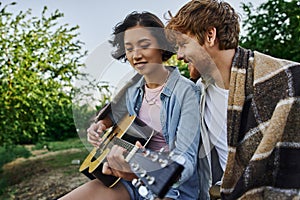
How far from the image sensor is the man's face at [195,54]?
1.61 m

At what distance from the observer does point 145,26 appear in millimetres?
1644

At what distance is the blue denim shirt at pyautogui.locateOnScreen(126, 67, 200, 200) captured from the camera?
5.02 ft

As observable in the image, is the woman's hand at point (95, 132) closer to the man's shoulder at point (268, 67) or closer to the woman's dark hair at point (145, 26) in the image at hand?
the woman's dark hair at point (145, 26)

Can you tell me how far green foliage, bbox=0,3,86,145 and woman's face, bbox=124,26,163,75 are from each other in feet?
9.88

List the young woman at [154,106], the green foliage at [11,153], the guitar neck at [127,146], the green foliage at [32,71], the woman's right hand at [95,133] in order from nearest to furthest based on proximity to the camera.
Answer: the guitar neck at [127,146]
the young woman at [154,106]
the woman's right hand at [95,133]
the green foliage at [32,71]
the green foliage at [11,153]

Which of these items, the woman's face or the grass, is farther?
the grass

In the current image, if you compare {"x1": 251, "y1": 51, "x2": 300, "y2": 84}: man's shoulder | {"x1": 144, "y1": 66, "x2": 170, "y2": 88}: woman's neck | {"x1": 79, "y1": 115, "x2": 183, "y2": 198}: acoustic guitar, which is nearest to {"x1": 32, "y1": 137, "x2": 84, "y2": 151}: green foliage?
{"x1": 79, "y1": 115, "x2": 183, "y2": 198}: acoustic guitar

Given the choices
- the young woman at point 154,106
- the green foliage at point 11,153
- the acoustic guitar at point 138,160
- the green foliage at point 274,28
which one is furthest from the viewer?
the green foliage at point 11,153

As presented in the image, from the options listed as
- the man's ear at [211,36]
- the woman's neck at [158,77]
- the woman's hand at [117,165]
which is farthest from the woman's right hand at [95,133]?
the man's ear at [211,36]

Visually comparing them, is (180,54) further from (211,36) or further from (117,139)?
(117,139)

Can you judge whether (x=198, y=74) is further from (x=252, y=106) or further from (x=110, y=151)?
(x=110, y=151)

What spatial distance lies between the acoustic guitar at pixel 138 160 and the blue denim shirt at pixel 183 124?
69 millimetres

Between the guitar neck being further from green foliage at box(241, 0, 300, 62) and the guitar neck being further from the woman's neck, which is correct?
green foliage at box(241, 0, 300, 62)

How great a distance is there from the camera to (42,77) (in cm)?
495
